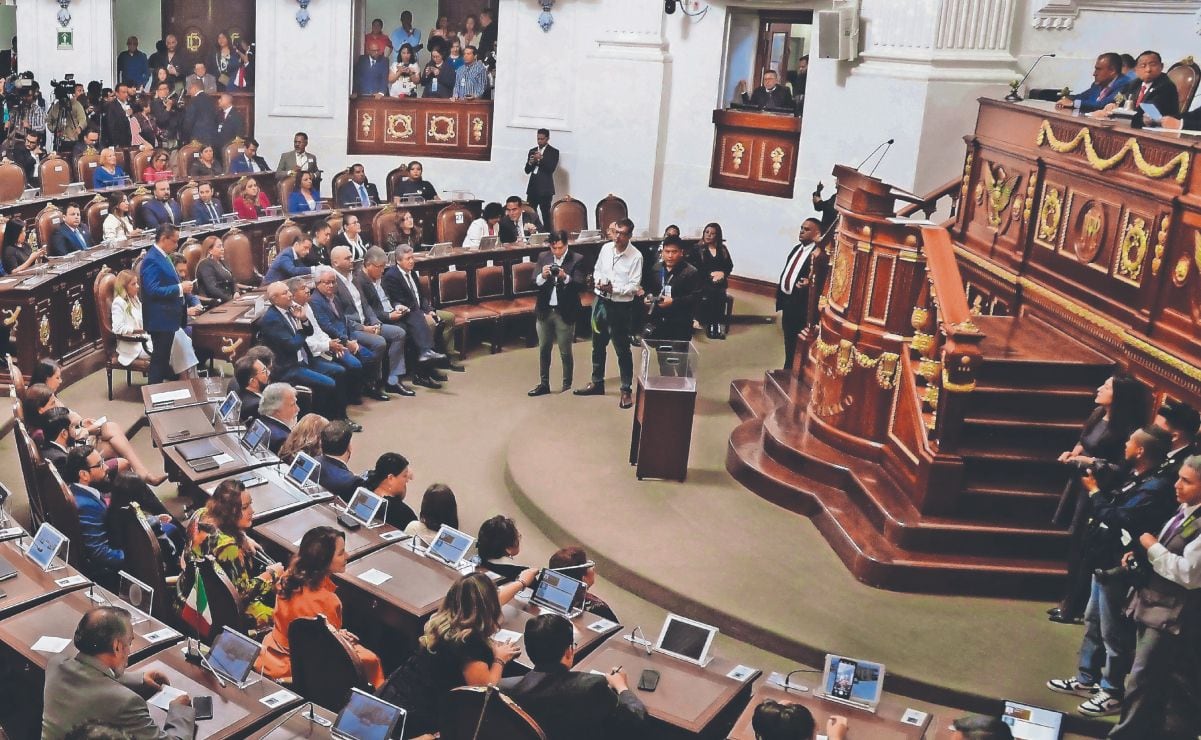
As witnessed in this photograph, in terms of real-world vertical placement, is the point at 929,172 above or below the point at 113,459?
above

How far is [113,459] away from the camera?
6801mm

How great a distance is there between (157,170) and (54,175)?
118 cm

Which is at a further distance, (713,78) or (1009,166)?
(713,78)

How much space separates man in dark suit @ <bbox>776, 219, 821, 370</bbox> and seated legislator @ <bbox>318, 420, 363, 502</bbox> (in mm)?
4115

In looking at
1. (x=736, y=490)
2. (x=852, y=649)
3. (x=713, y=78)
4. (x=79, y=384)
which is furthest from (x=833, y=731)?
(x=713, y=78)

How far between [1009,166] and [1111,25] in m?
3.37

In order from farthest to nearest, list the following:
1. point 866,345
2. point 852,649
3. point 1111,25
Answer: point 1111,25
point 866,345
point 852,649

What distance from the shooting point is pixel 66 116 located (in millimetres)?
14086

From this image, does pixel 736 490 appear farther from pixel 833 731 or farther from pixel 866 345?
pixel 833 731

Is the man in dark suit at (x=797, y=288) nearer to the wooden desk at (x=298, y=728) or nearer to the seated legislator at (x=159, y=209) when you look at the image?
the seated legislator at (x=159, y=209)

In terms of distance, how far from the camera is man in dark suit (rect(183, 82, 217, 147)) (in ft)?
48.4

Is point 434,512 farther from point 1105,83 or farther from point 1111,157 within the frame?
point 1105,83

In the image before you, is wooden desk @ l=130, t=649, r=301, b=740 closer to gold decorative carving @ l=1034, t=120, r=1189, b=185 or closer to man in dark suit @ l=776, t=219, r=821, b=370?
gold decorative carving @ l=1034, t=120, r=1189, b=185

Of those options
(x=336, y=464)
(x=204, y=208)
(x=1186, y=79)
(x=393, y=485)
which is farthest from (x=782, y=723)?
(x=204, y=208)
